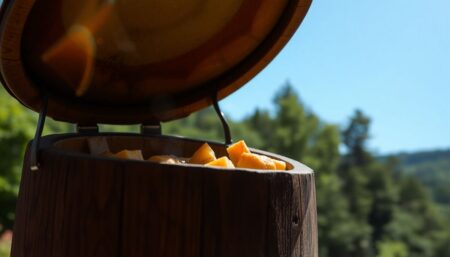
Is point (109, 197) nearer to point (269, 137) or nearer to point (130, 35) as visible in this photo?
point (130, 35)

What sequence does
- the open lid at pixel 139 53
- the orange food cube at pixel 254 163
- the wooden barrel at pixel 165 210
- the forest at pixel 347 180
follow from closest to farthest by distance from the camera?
the wooden barrel at pixel 165 210 → the orange food cube at pixel 254 163 → the open lid at pixel 139 53 → the forest at pixel 347 180

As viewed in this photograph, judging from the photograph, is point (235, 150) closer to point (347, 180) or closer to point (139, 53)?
point (139, 53)

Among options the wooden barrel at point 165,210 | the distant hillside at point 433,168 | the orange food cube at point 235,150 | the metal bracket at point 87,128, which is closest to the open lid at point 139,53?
the metal bracket at point 87,128

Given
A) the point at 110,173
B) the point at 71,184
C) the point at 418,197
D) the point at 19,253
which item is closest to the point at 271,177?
the point at 110,173

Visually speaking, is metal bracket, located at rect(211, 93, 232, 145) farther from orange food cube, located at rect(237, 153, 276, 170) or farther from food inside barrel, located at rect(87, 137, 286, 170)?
orange food cube, located at rect(237, 153, 276, 170)

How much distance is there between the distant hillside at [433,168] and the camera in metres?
84.5

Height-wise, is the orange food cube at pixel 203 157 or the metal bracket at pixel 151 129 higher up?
Result: the metal bracket at pixel 151 129

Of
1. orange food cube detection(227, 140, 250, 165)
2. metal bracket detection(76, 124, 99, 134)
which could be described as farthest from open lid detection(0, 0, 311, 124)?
orange food cube detection(227, 140, 250, 165)

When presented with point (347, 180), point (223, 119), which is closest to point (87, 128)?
point (223, 119)

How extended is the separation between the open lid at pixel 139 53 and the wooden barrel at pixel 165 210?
586mm

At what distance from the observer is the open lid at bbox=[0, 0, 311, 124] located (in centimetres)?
203

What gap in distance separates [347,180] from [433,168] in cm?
5766

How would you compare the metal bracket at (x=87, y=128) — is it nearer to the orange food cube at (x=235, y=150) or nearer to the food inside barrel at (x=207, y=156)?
the food inside barrel at (x=207, y=156)

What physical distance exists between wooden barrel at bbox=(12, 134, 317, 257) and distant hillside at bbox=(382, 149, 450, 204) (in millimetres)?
86522
